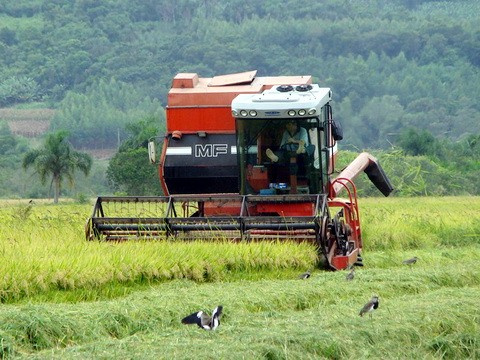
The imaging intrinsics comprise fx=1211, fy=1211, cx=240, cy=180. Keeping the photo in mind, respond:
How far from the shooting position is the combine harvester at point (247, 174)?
46.6 feet

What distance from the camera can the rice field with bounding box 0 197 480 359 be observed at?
8.14m

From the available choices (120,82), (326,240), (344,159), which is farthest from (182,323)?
(120,82)

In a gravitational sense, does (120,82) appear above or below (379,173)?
below

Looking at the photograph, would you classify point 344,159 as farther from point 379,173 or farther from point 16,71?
point 16,71

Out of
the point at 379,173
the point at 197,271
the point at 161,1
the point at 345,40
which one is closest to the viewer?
the point at 197,271

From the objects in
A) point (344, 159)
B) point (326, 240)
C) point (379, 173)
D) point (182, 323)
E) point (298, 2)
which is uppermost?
point (182, 323)

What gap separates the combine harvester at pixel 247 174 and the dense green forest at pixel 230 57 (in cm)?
8323

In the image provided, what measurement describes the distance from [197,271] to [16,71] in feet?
418

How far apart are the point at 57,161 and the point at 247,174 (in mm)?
33090

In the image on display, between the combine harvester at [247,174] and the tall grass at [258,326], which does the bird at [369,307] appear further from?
the combine harvester at [247,174]

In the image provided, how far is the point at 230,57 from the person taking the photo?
5167 inches

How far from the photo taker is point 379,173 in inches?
757

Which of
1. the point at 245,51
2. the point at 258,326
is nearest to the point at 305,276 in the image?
the point at 258,326

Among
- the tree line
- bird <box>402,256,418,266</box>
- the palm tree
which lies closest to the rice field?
bird <box>402,256,418,266</box>
